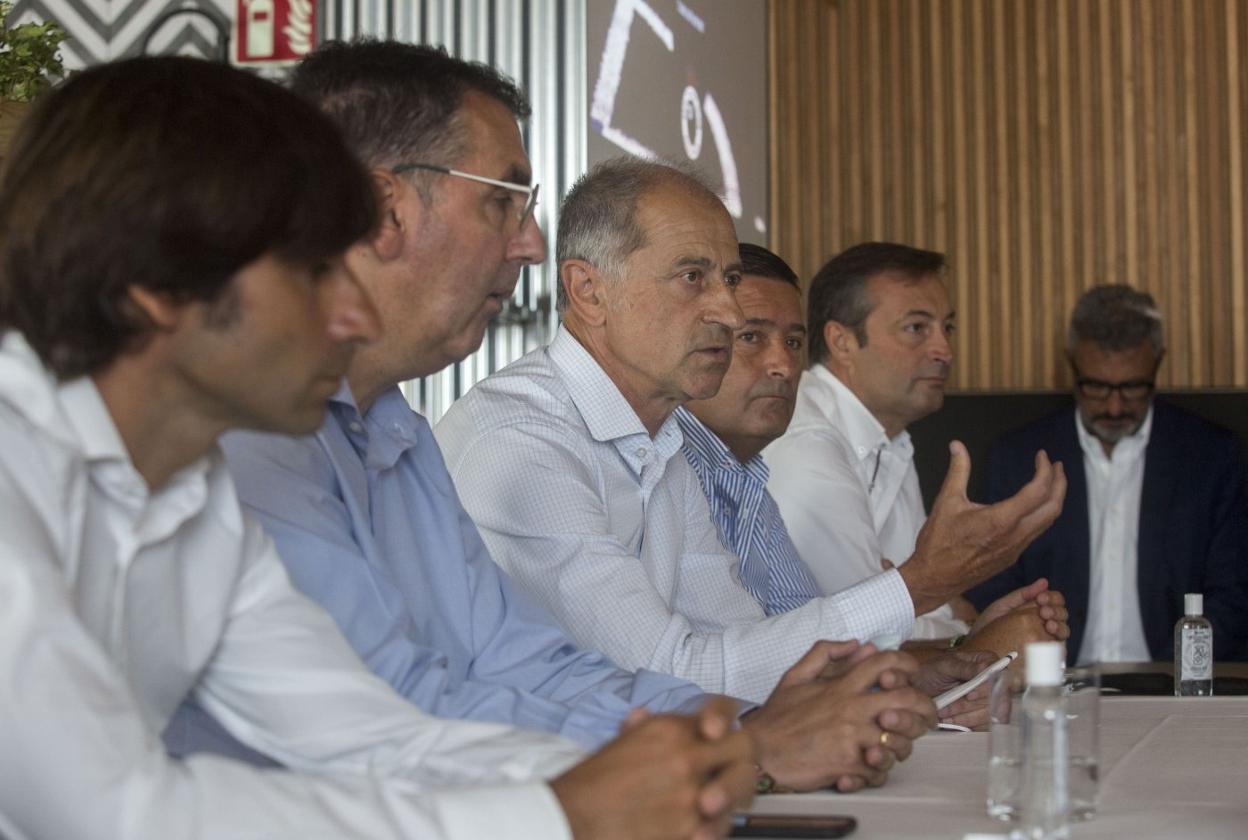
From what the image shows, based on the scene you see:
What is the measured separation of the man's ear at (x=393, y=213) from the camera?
1.80 meters

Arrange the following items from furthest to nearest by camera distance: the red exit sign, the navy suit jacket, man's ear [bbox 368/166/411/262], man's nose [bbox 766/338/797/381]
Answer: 1. the navy suit jacket
2. the red exit sign
3. man's nose [bbox 766/338/797/381]
4. man's ear [bbox 368/166/411/262]

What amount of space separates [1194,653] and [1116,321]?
2.31m


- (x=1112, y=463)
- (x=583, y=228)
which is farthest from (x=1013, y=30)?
(x=583, y=228)

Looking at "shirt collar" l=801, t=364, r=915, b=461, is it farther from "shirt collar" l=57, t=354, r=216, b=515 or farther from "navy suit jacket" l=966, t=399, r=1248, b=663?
"shirt collar" l=57, t=354, r=216, b=515

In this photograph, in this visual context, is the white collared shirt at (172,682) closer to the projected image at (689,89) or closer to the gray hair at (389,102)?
the gray hair at (389,102)

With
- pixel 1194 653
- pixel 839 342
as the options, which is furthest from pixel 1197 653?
pixel 839 342

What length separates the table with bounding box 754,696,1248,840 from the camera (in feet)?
3.99

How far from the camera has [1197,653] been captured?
246cm

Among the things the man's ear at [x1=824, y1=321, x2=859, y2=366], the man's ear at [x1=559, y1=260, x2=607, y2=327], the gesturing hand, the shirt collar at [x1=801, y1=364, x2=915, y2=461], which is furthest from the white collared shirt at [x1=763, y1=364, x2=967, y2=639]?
the gesturing hand

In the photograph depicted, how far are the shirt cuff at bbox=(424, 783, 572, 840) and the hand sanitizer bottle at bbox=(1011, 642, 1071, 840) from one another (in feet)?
1.26

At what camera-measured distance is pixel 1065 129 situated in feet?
19.0

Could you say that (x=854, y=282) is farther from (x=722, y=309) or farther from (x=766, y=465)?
(x=722, y=309)

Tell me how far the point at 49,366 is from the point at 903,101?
17.5 feet

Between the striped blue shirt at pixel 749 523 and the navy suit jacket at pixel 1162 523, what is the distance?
5.60ft
